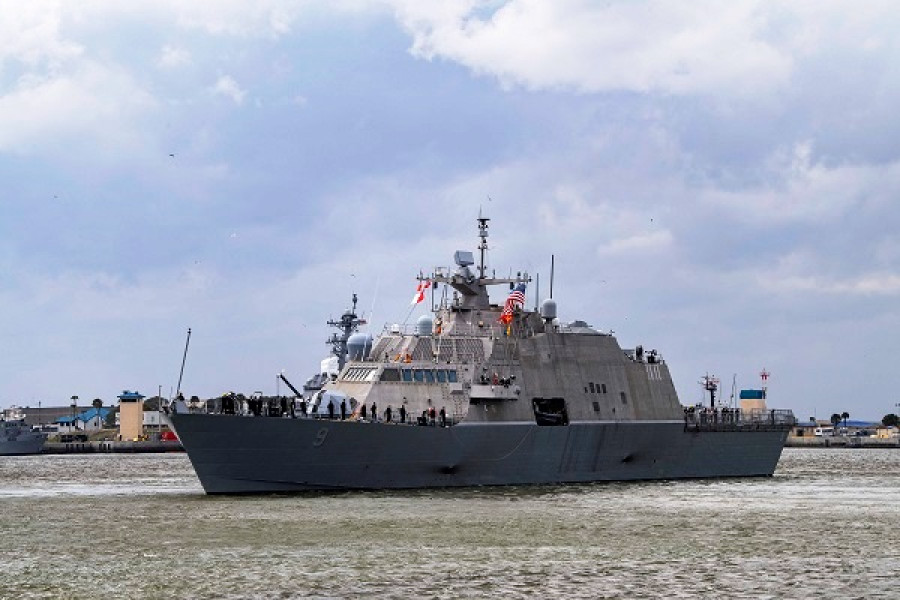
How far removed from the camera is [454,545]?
2959 cm

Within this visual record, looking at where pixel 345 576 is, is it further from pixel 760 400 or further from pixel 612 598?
pixel 760 400

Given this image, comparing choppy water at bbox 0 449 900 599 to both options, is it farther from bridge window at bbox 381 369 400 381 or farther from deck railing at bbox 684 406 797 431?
deck railing at bbox 684 406 797 431

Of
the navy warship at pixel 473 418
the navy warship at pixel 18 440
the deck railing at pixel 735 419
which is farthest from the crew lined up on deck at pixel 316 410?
the navy warship at pixel 18 440

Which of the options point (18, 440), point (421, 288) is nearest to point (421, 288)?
point (421, 288)

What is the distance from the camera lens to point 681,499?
138 ft

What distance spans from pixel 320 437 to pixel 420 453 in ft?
12.8

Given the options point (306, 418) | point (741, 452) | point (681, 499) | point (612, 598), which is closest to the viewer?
point (612, 598)

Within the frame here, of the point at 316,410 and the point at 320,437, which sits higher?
the point at 316,410

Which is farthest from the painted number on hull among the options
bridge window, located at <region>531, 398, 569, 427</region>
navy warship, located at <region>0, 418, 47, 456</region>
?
navy warship, located at <region>0, 418, 47, 456</region>

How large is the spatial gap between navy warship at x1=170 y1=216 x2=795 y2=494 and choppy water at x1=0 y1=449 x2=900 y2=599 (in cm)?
118

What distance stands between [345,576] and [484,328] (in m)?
23.0

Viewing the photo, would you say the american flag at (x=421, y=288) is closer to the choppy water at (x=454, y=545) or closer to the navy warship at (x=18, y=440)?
the choppy water at (x=454, y=545)

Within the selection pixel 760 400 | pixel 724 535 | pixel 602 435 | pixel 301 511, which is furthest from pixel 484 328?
pixel 760 400

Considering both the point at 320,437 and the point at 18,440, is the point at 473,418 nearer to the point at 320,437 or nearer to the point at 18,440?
the point at 320,437
